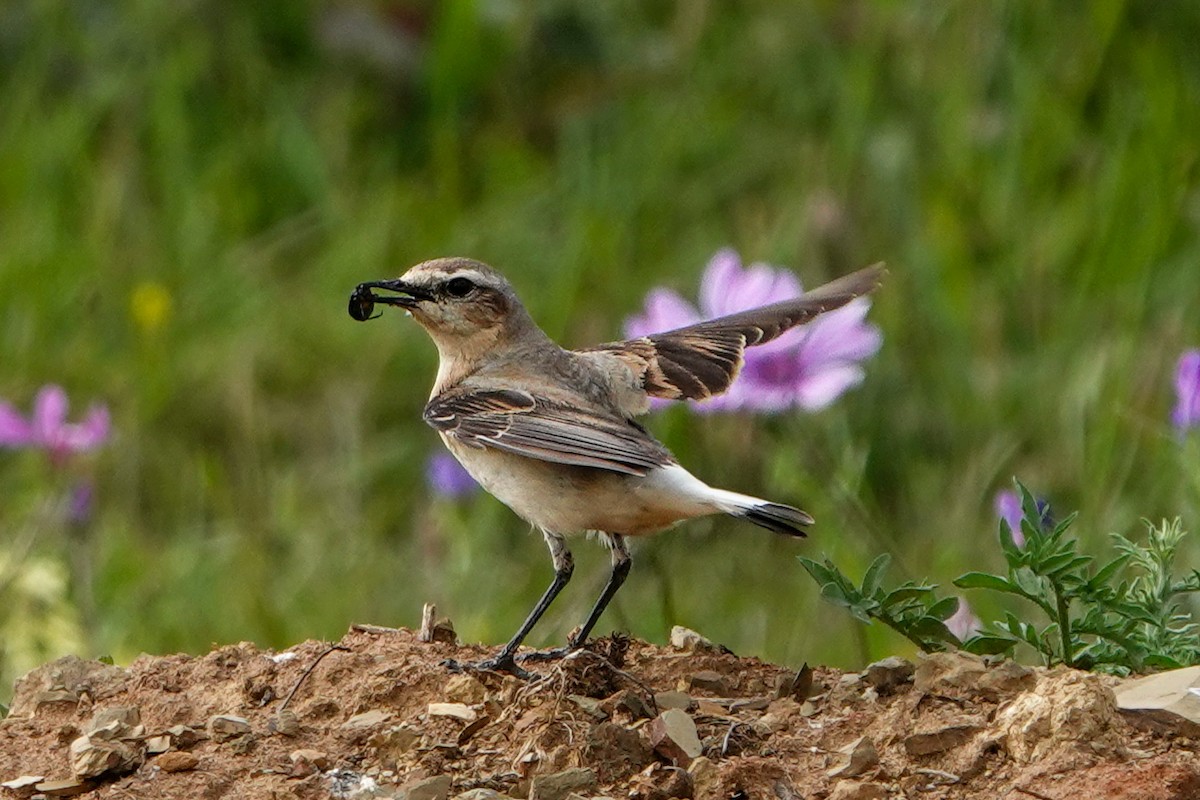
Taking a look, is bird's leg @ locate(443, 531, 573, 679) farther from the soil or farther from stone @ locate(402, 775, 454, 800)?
stone @ locate(402, 775, 454, 800)

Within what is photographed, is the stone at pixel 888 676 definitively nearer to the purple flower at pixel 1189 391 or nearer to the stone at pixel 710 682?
the stone at pixel 710 682

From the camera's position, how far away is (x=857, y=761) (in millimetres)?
3357

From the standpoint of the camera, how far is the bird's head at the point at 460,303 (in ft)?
16.8

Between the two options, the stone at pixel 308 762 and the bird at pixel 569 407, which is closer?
the stone at pixel 308 762

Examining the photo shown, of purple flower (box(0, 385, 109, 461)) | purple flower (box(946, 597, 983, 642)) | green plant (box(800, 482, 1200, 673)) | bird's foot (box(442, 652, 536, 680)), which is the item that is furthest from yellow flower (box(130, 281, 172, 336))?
green plant (box(800, 482, 1200, 673))

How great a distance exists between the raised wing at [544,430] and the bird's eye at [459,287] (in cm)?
28

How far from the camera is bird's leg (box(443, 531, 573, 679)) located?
3773 millimetres

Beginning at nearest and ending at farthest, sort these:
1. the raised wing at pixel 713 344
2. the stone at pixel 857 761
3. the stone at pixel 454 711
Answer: the stone at pixel 857 761
the stone at pixel 454 711
the raised wing at pixel 713 344

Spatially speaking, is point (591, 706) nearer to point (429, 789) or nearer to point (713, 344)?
point (429, 789)

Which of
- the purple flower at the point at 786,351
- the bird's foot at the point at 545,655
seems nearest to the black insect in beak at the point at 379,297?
the purple flower at the point at 786,351

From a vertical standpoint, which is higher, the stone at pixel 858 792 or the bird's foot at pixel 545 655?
the bird's foot at pixel 545 655

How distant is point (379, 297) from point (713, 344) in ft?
2.65

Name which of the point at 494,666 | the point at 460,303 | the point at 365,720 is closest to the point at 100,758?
the point at 365,720

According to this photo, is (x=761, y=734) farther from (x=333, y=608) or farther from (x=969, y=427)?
(x=969, y=427)
